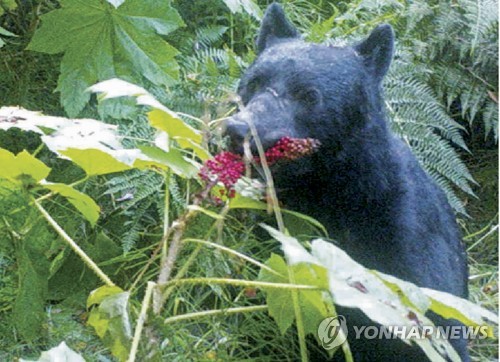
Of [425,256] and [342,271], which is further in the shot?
[425,256]

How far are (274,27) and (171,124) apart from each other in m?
0.93

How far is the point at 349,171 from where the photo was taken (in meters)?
2.13

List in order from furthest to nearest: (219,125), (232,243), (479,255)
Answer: (479,255) < (232,243) < (219,125)

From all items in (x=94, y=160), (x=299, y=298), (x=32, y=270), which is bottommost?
(x=32, y=270)

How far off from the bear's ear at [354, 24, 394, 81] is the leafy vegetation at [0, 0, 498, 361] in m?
0.36

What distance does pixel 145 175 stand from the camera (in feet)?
9.64

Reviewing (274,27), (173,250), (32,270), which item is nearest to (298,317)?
(173,250)

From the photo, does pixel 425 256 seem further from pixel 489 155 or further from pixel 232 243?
pixel 489 155

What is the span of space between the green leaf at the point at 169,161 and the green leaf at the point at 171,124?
0.04 meters

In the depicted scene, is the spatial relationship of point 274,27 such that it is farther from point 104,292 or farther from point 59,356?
point 59,356

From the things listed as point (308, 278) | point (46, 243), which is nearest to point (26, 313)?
point (46, 243)

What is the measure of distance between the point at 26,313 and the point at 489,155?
236 cm

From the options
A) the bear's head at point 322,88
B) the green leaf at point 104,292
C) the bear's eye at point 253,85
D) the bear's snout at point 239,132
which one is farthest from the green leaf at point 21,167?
the bear's eye at point 253,85

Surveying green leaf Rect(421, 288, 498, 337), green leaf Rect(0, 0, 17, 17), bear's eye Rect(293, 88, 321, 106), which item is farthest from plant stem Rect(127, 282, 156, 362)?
green leaf Rect(0, 0, 17, 17)
